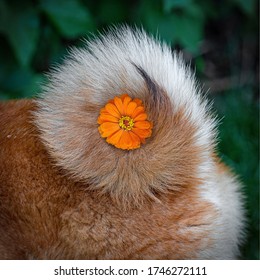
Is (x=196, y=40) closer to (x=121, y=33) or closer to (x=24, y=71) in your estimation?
(x=24, y=71)

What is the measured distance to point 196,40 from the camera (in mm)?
3363

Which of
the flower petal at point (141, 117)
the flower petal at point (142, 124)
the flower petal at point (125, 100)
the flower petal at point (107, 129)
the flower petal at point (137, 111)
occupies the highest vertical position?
the flower petal at point (125, 100)

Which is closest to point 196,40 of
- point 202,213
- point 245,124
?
point 245,124

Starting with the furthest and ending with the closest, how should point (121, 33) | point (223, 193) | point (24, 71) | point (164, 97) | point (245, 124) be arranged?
1. point (245, 124)
2. point (24, 71)
3. point (223, 193)
4. point (121, 33)
5. point (164, 97)

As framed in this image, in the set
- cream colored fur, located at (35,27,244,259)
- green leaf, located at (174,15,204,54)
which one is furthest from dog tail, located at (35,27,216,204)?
green leaf, located at (174,15,204,54)

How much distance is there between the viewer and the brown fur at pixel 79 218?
6.05 feet

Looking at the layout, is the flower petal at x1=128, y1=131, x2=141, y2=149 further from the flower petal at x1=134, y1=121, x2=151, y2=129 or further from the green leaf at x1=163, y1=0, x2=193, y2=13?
the green leaf at x1=163, y1=0, x2=193, y2=13

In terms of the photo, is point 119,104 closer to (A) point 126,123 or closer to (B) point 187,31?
(A) point 126,123

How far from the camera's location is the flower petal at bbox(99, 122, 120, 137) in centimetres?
181

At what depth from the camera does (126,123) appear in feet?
6.03

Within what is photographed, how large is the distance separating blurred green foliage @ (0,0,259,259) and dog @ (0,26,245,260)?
1.97 ft

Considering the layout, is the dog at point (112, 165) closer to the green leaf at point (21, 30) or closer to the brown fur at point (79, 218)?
the brown fur at point (79, 218)

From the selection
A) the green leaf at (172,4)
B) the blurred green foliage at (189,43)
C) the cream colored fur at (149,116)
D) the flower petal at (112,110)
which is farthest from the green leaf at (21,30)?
the flower petal at (112,110)
